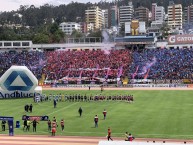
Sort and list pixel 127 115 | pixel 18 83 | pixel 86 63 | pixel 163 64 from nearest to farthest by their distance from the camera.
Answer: pixel 127 115
pixel 18 83
pixel 163 64
pixel 86 63

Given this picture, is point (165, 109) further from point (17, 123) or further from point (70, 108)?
point (17, 123)

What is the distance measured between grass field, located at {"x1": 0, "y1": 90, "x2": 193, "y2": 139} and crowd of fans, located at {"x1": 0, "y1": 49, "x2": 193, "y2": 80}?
94.0 ft

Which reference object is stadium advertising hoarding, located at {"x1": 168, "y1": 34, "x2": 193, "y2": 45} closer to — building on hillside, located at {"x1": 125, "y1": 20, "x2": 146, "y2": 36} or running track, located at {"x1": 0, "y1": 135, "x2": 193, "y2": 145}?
building on hillside, located at {"x1": 125, "y1": 20, "x2": 146, "y2": 36}

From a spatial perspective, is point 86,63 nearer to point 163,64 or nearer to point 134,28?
point 163,64

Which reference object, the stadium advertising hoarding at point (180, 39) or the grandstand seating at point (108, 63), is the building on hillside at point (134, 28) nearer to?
the stadium advertising hoarding at point (180, 39)

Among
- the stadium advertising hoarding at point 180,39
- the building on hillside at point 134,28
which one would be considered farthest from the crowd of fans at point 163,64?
the building on hillside at point 134,28

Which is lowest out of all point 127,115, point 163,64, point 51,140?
point 51,140

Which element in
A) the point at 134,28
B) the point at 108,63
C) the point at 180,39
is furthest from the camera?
the point at 134,28

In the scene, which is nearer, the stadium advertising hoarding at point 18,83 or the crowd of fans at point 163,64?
the stadium advertising hoarding at point 18,83

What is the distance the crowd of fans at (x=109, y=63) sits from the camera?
87.6m

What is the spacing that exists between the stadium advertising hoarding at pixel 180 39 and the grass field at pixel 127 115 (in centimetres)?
4658

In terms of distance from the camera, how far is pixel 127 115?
4191 centimetres

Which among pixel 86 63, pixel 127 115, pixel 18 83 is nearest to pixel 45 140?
pixel 127 115

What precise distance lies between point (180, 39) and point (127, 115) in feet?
217
